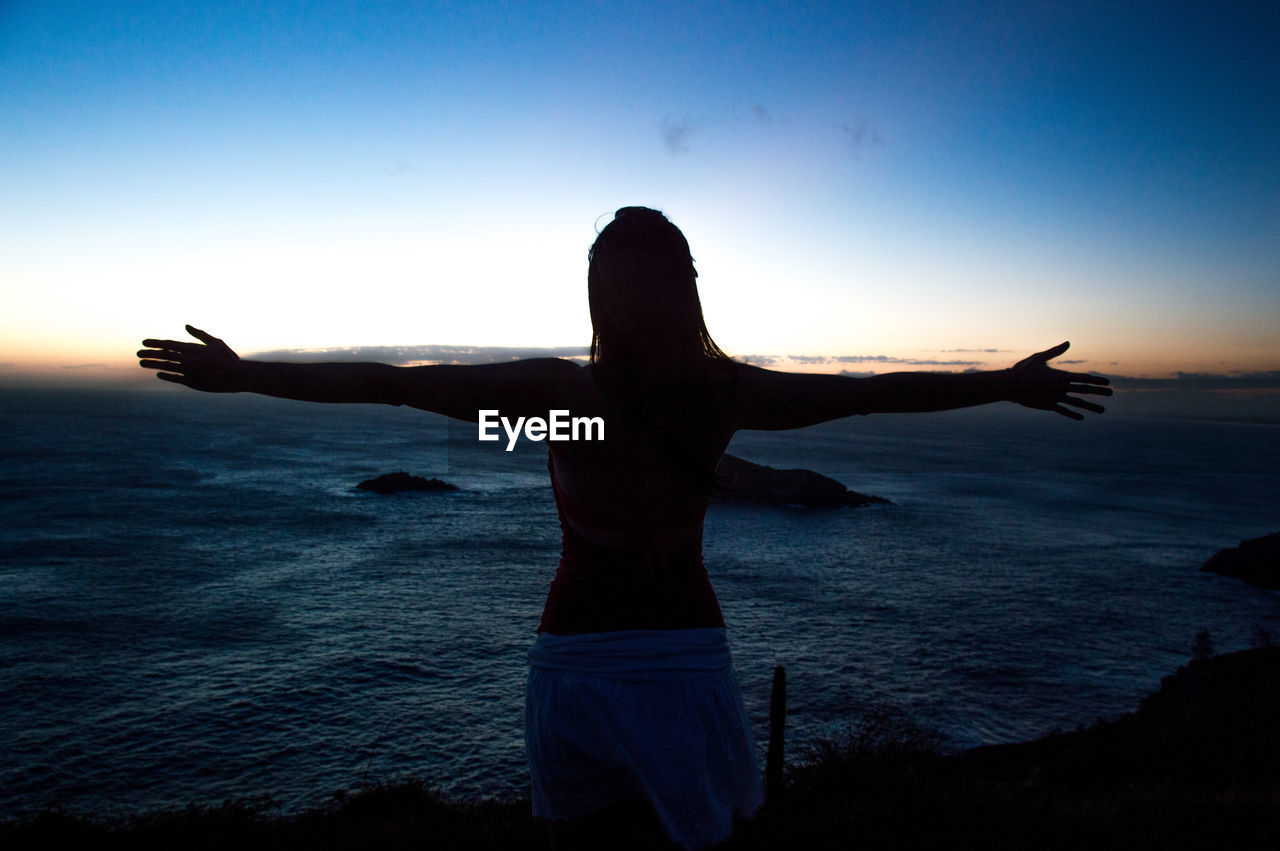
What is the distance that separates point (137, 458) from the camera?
266 feet

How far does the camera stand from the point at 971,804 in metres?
9.39

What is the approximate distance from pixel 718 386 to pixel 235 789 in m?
22.6

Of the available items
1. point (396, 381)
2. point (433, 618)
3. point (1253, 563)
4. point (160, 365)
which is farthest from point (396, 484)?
point (396, 381)

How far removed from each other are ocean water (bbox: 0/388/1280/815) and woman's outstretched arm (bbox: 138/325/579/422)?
19.6 m

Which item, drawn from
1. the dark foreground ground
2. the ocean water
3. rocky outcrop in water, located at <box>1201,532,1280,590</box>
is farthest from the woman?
rocky outcrop in water, located at <box>1201,532,1280,590</box>

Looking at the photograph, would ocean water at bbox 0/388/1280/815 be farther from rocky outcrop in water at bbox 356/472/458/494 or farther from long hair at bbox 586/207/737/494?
long hair at bbox 586/207/737/494

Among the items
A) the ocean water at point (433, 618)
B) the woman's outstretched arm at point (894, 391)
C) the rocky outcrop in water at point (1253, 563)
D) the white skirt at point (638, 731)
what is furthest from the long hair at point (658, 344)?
the rocky outcrop in water at point (1253, 563)

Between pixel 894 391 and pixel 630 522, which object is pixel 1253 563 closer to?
pixel 894 391

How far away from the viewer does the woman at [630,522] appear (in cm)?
139

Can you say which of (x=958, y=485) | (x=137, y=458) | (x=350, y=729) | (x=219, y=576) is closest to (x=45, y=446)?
(x=137, y=458)

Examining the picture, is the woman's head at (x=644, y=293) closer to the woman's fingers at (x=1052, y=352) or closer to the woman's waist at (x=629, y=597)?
the woman's waist at (x=629, y=597)

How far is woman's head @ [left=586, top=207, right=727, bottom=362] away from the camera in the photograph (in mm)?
1539

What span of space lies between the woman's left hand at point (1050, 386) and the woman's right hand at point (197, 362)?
1900 mm

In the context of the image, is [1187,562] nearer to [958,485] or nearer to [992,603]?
[992,603]
